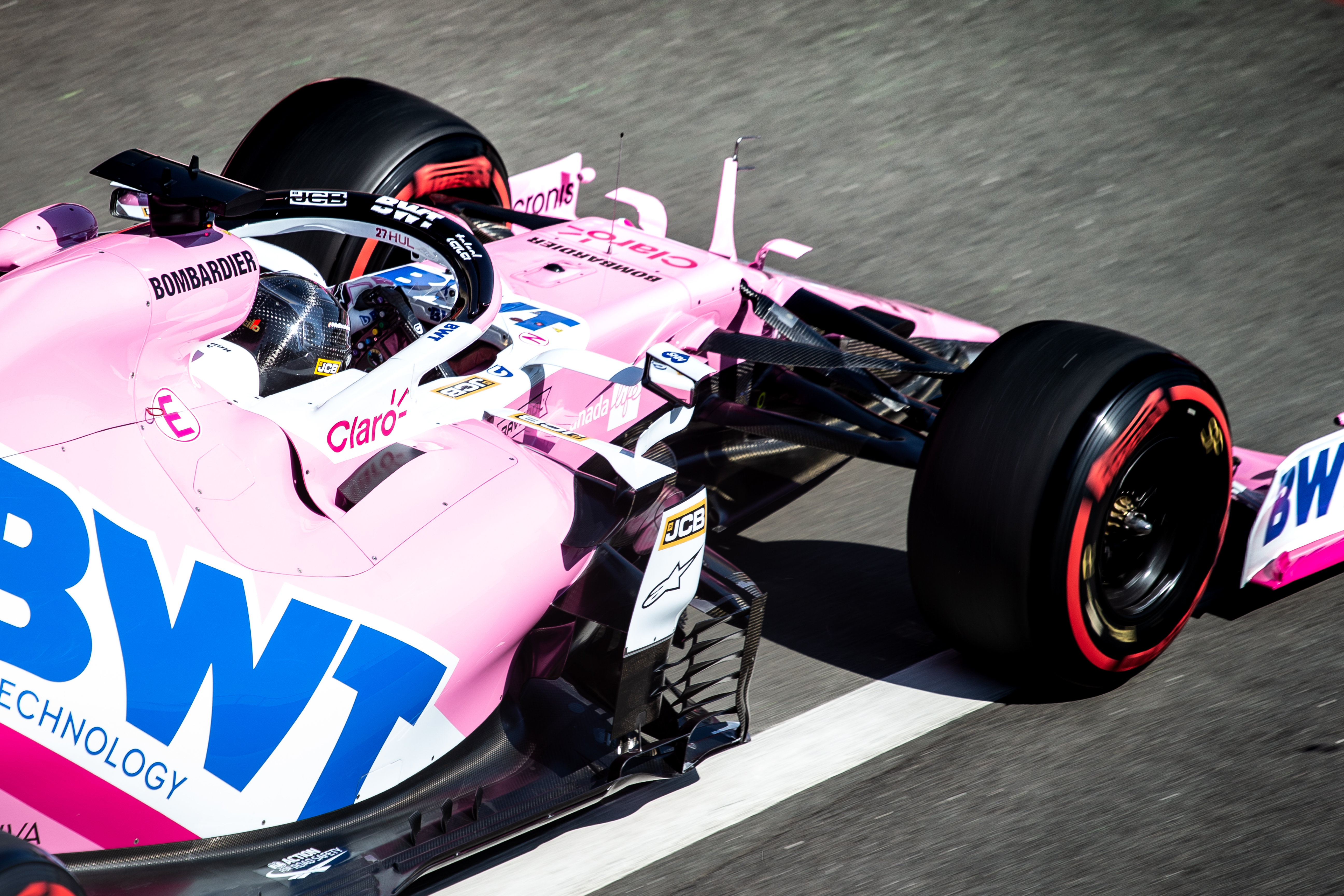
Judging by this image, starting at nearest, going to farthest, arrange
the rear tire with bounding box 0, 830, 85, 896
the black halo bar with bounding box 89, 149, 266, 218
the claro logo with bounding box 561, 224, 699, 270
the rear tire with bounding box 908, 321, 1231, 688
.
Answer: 1. the rear tire with bounding box 0, 830, 85, 896
2. the black halo bar with bounding box 89, 149, 266, 218
3. the rear tire with bounding box 908, 321, 1231, 688
4. the claro logo with bounding box 561, 224, 699, 270

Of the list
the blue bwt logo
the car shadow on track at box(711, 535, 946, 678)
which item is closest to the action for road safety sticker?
the car shadow on track at box(711, 535, 946, 678)

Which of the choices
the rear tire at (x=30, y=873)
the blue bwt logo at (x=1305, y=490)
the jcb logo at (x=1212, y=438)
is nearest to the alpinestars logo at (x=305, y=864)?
the rear tire at (x=30, y=873)

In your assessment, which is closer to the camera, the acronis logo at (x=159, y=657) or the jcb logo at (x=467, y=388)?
the acronis logo at (x=159, y=657)

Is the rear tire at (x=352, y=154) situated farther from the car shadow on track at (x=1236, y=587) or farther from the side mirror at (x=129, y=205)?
the car shadow on track at (x=1236, y=587)

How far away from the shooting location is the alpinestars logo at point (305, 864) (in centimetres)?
288

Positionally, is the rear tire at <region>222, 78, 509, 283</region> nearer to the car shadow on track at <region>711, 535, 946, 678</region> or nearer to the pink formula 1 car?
the pink formula 1 car

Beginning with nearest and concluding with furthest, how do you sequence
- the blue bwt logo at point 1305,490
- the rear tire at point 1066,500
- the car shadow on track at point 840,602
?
the rear tire at point 1066,500, the blue bwt logo at point 1305,490, the car shadow on track at point 840,602

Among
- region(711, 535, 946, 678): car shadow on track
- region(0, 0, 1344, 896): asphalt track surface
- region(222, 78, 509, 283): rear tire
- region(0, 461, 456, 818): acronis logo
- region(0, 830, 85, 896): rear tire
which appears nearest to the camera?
region(0, 830, 85, 896): rear tire

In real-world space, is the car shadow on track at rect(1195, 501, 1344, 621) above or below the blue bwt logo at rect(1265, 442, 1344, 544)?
below

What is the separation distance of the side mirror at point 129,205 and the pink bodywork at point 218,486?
207mm

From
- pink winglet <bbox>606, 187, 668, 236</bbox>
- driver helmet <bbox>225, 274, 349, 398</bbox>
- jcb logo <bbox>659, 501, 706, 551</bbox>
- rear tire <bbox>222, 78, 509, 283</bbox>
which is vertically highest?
rear tire <bbox>222, 78, 509, 283</bbox>

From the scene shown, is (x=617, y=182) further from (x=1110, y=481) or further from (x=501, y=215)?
(x=1110, y=481)

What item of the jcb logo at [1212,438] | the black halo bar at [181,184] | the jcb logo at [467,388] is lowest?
the jcb logo at [1212,438]

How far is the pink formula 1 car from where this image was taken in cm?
276
